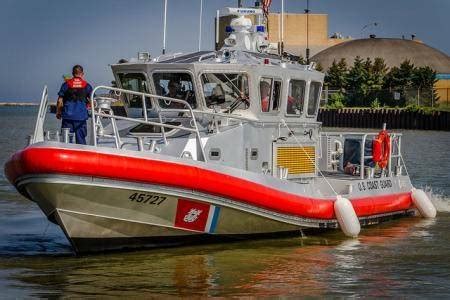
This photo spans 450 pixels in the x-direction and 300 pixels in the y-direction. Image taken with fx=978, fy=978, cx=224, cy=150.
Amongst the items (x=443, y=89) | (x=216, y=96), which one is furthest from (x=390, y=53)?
(x=216, y=96)

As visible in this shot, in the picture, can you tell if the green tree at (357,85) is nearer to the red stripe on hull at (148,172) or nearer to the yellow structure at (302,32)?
the yellow structure at (302,32)

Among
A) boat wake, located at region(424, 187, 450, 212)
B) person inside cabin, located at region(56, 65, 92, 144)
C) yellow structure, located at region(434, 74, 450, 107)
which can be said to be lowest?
boat wake, located at region(424, 187, 450, 212)

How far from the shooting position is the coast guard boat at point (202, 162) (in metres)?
11.5

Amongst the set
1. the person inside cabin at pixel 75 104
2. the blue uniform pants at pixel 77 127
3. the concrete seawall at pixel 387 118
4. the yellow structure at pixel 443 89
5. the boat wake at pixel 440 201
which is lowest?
the boat wake at pixel 440 201

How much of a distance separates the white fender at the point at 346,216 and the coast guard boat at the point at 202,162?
21mm

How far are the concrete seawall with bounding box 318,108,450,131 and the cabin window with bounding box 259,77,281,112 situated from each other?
48360 mm

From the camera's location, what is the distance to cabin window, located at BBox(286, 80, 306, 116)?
571 inches

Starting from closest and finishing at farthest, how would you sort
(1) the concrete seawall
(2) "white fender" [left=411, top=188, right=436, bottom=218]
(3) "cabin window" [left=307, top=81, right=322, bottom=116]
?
(3) "cabin window" [left=307, top=81, right=322, bottom=116] → (2) "white fender" [left=411, top=188, right=436, bottom=218] → (1) the concrete seawall

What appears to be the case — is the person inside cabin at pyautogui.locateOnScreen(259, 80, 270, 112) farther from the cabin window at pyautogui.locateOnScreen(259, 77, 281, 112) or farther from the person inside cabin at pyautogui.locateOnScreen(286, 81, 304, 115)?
the person inside cabin at pyautogui.locateOnScreen(286, 81, 304, 115)

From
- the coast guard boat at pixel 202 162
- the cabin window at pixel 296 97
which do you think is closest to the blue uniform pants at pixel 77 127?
the coast guard boat at pixel 202 162

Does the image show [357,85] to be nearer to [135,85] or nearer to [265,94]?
[265,94]

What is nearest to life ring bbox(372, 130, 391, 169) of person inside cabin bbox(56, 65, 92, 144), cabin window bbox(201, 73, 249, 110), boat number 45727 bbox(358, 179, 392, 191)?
boat number 45727 bbox(358, 179, 392, 191)

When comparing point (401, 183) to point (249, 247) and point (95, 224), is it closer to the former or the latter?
point (249, 247)

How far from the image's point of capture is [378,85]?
8044cm
